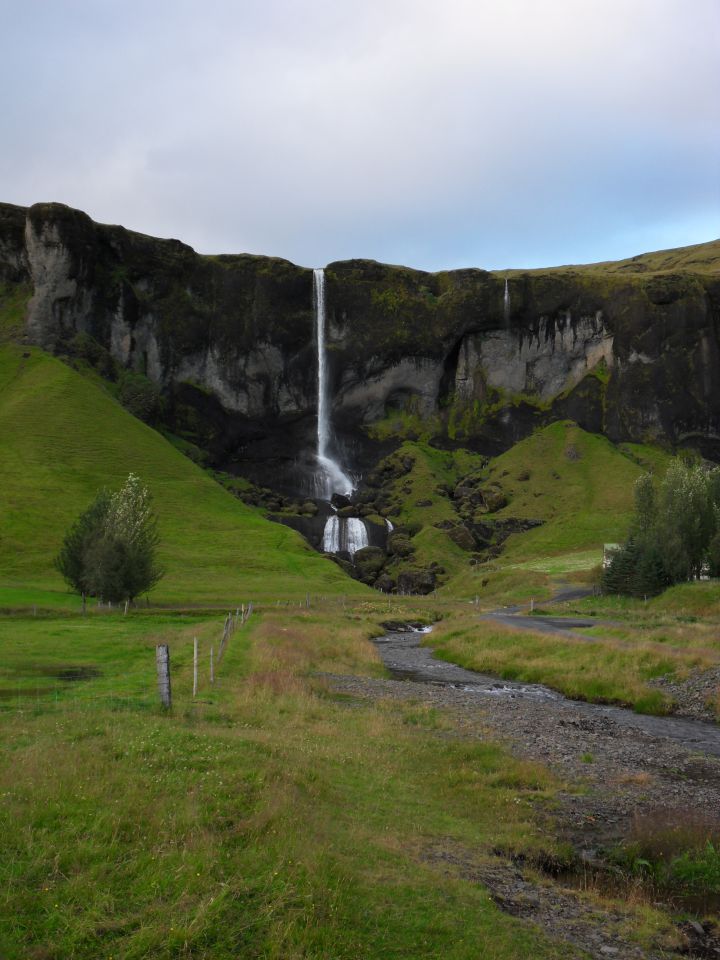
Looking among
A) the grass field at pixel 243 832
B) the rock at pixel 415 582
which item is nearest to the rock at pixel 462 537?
the rock at pixel 415 582

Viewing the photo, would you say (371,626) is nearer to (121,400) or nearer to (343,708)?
(343,708)

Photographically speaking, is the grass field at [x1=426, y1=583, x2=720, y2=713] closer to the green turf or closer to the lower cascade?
the green turf

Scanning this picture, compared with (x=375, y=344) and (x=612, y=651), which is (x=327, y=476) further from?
(x=612, y=651)

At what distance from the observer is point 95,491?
10494 cm

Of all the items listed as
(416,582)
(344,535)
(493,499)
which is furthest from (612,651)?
(493,499)

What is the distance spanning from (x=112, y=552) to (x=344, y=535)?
69.3 metres

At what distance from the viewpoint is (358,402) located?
16675cm

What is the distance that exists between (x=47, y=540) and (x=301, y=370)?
87020 mm

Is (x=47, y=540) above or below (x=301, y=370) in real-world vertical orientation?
below

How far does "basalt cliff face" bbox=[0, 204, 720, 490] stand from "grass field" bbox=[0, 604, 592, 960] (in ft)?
451

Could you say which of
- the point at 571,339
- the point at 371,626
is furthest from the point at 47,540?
the point at 571,339

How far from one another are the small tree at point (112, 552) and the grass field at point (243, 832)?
38406 millimetres

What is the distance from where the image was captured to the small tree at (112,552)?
5781 centimetres

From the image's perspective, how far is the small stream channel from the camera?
24781 mm
